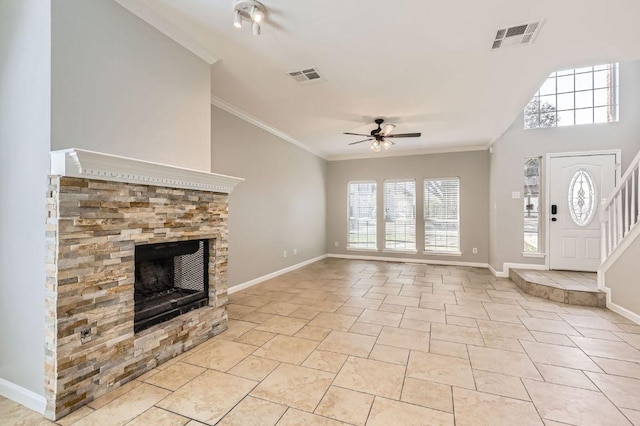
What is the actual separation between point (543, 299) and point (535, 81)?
9.61 feet

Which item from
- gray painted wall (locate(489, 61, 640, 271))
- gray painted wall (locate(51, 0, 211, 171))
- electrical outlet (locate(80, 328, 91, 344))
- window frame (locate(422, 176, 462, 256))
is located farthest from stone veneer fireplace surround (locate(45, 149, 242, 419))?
window frame (locate(422, 176, 462, 256))

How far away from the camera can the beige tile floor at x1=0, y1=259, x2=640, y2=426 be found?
174cm

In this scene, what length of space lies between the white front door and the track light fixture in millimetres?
5453

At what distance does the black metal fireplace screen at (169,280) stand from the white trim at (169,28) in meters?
1.78

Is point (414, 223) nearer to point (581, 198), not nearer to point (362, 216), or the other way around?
point (362, 216)

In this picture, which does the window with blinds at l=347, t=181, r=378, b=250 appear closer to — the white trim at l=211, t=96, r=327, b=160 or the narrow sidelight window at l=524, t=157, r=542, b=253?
the white trim at l=211, t=96, r=327, b=160

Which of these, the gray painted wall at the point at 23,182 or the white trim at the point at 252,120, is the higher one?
the white trim at the point at 252,120

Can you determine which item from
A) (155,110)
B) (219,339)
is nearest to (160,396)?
(219,339)

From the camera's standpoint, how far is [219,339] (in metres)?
2.76

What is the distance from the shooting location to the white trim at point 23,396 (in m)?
1.76

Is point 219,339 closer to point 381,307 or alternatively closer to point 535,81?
point 381,307

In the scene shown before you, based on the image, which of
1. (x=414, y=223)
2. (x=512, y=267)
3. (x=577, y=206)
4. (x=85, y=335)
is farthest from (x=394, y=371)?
(x=414, y=223)

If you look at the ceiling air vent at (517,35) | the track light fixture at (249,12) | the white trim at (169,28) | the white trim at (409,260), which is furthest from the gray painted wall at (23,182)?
the white trim at (409,260)

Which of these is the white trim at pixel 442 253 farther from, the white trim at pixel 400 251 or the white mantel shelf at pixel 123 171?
the white mantel shelf at pixel 123 171
